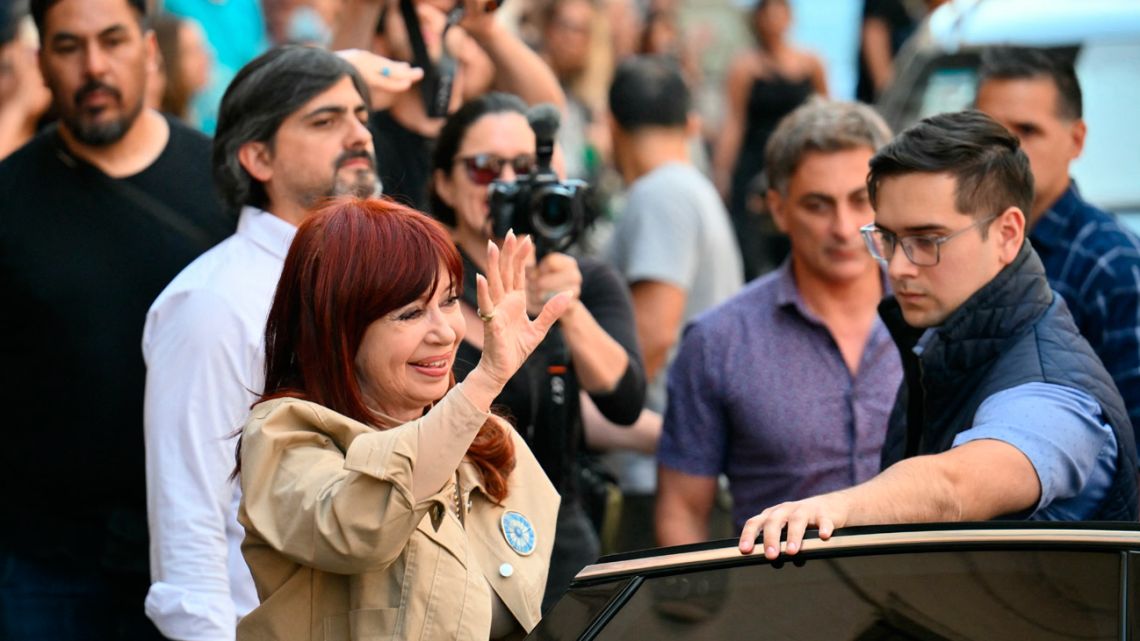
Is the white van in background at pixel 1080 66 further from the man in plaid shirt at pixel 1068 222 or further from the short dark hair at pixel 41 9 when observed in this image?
the short dark hair at pixel 41 9

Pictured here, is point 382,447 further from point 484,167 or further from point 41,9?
point 41,9

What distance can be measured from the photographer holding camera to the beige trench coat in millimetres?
1117

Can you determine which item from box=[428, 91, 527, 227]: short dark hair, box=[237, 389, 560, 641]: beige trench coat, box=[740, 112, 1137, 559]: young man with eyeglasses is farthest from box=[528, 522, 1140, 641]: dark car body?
box=[428, 91, 527, 227]: short dark hair

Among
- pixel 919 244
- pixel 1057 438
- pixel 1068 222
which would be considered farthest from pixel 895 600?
pixel 1068 222

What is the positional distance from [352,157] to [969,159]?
1.46 m

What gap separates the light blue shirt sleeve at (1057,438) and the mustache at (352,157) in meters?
1.61

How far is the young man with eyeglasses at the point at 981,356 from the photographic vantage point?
9.90 ft

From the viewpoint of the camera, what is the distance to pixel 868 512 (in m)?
2.85

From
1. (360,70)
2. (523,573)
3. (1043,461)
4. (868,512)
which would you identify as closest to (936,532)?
(868,512)

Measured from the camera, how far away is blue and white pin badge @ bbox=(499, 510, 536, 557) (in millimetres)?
3092

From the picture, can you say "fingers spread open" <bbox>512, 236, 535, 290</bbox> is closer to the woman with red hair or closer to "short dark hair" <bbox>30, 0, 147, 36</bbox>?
the woman with red hair

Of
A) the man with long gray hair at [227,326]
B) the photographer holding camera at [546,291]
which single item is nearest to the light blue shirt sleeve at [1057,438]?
the photographer holding camera at [546,291]

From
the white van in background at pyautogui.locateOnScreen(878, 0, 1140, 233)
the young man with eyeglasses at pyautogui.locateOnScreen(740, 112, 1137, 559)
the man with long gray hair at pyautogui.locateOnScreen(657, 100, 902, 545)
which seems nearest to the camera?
the young man with eyeglasses at pyautogui.locateOnScreen(740, 112, 1137, 559)

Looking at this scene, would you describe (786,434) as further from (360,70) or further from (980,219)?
(360,70)
